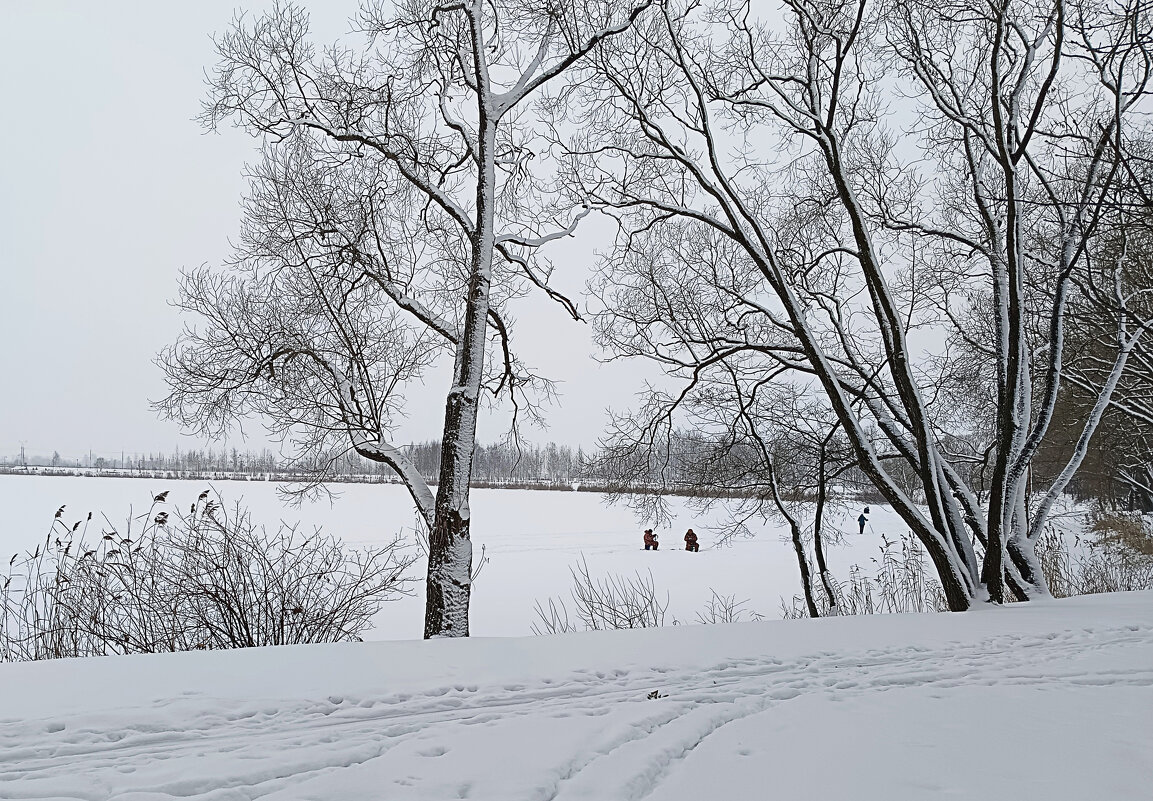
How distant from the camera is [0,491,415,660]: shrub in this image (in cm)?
573

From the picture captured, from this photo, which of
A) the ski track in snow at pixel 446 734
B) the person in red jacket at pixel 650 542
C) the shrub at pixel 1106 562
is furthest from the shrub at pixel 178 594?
the person in red jacket at pixel 650 542

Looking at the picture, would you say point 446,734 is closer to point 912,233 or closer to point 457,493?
point 457,493

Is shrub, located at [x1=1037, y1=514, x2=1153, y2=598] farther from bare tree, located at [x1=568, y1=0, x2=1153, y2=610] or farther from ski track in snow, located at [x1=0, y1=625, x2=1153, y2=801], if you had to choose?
ski track in snow, located at [x1=0, y1=625, x2=1153, y2=801]

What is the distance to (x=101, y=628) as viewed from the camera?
5773mm

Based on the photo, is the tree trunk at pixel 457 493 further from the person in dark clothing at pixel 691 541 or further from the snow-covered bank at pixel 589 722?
the person in dark clothing at pixel 691 541

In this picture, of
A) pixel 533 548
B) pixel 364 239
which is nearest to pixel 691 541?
pixel 533 548

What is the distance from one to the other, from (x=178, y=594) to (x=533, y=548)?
1472cm

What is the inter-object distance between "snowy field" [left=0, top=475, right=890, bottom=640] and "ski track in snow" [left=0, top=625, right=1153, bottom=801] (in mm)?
3043

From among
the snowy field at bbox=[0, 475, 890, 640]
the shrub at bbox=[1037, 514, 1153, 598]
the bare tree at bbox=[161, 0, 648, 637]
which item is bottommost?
the snowy field at bbox=[0, 475, 890, 640]

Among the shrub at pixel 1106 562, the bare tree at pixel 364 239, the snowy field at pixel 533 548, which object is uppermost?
the bare tree at pixel 364 239

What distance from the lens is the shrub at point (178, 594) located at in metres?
5.73

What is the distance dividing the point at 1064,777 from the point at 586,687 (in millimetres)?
1946

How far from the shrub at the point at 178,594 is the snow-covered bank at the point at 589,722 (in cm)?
223

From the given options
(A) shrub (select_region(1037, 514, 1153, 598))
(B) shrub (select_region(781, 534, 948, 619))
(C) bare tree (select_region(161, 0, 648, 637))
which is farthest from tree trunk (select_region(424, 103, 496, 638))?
(A) shrub (select_region(1037, 514, 1153, 598))
